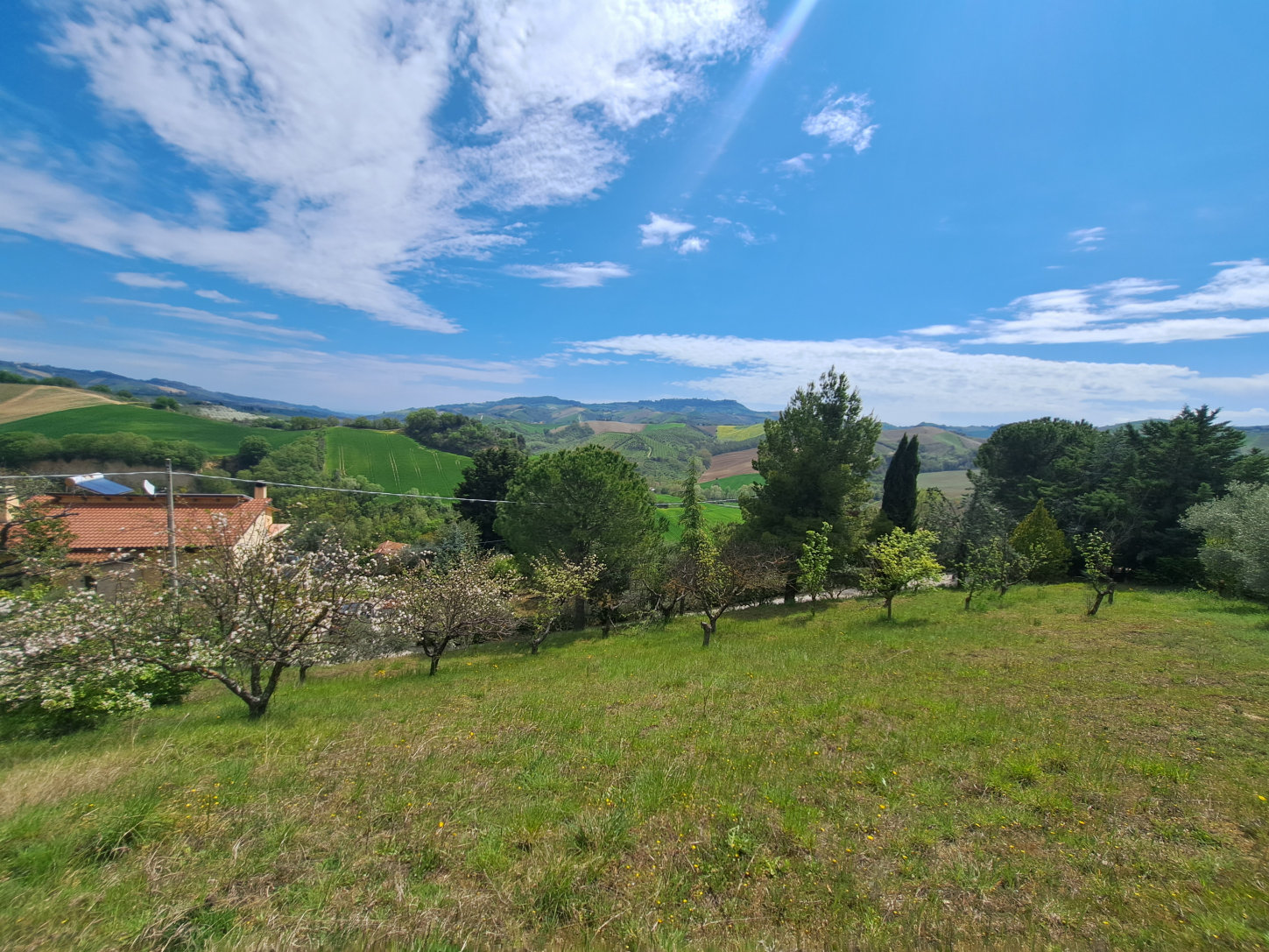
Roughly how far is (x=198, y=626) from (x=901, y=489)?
3715cm

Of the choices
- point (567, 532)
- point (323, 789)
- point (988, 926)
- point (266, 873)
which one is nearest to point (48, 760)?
point (323, 789)

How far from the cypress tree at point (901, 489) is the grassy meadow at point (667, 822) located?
2357 centimetres

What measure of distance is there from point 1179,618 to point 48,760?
3034cm

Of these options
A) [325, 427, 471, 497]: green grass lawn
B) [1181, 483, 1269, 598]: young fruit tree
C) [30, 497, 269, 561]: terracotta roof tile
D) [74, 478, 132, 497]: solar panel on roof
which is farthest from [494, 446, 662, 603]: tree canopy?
[325, 427, 471, 497]: green grass lawn

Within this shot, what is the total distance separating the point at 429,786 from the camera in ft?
18.8

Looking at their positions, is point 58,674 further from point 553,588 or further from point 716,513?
point 716,513

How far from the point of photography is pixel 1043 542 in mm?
28188

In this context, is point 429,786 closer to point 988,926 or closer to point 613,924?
point 613,924

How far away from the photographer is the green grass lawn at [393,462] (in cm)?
6912

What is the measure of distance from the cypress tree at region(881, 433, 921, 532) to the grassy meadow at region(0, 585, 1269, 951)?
2357 centimetres

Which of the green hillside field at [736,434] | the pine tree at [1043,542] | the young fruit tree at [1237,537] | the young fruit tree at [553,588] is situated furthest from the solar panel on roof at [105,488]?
the green hillside field at [736,434]

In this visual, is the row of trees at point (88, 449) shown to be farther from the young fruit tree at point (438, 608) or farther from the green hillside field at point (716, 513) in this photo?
the green hillside field at point (716, 513)

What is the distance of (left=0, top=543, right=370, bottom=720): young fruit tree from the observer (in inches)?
320

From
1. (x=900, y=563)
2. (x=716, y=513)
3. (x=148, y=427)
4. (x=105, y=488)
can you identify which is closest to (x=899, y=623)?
(x=900, y=563)
